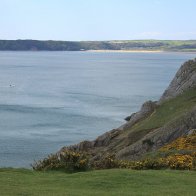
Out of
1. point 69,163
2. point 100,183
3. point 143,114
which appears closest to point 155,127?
point 143,114

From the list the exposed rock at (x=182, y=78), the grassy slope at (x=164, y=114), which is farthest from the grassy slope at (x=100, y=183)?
the exposed rock at (x=182, y=78)

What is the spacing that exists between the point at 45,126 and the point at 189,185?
56.2 m

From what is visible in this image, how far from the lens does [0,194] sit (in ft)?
52.2

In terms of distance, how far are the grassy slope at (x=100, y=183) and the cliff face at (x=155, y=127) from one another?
12.7m

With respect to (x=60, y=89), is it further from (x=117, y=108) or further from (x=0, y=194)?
(x=0, y=194)

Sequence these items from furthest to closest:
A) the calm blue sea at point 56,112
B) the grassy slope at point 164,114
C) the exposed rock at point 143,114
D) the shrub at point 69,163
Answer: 1. the calm blue sea at point 56,112
2. the exposed rock at point 143,114
3. the grassy slope at point 164,114
4. the shrub at point 69,163

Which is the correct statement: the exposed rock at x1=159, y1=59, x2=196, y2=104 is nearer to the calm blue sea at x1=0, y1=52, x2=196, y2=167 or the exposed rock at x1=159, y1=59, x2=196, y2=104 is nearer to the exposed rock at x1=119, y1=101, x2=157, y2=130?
the exposed rock at x1=119, y1=101, x2=157, y2=130

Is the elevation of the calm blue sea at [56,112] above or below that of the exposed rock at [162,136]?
below

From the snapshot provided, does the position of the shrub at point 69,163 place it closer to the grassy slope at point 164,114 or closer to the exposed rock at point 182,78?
the grassy slope at point 164,114

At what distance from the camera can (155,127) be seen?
40688 millimetres

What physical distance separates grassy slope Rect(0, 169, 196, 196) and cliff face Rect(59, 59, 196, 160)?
12.7 m

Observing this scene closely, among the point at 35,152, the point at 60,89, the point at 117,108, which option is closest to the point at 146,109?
the point at 35,152

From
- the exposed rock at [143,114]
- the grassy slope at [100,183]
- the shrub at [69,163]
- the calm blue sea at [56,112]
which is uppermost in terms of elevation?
the grassy slope at [100,183]

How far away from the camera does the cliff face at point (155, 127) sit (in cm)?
3584
